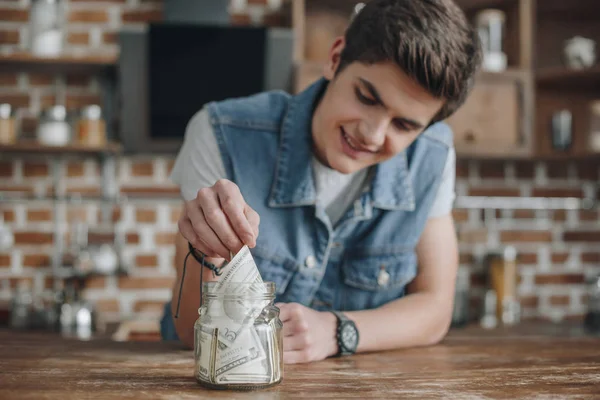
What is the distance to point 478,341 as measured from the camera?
3.76 feet

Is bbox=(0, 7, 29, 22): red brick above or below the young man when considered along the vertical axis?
above

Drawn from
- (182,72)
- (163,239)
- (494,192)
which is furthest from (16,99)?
(494,192)

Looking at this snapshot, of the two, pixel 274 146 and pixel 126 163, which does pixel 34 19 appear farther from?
pixel 274 146

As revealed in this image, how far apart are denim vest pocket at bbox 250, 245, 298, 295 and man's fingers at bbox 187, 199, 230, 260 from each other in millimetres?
353

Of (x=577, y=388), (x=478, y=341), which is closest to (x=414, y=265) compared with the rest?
(x=478, y=341)

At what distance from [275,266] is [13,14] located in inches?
80.5

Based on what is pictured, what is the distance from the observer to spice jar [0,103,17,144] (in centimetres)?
235

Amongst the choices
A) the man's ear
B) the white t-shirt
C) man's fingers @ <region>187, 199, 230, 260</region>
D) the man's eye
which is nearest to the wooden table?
man's fingers @ <region>187, 199, 230, 260</region>

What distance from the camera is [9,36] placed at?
2600 millimetres

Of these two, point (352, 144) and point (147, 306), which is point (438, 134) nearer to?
point (352, 144)

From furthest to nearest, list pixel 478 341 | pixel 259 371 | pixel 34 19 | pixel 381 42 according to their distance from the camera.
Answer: pixel 34 19
pixel 478 341
pixel 381 42
pixel 259 371

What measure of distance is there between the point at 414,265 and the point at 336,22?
1622 millimetres

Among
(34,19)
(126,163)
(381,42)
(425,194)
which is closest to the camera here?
(381,42)

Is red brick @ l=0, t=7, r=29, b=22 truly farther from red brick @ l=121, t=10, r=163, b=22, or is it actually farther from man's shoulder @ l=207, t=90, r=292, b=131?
man's shoulder @ l=207, t=90, r=292, b=131
